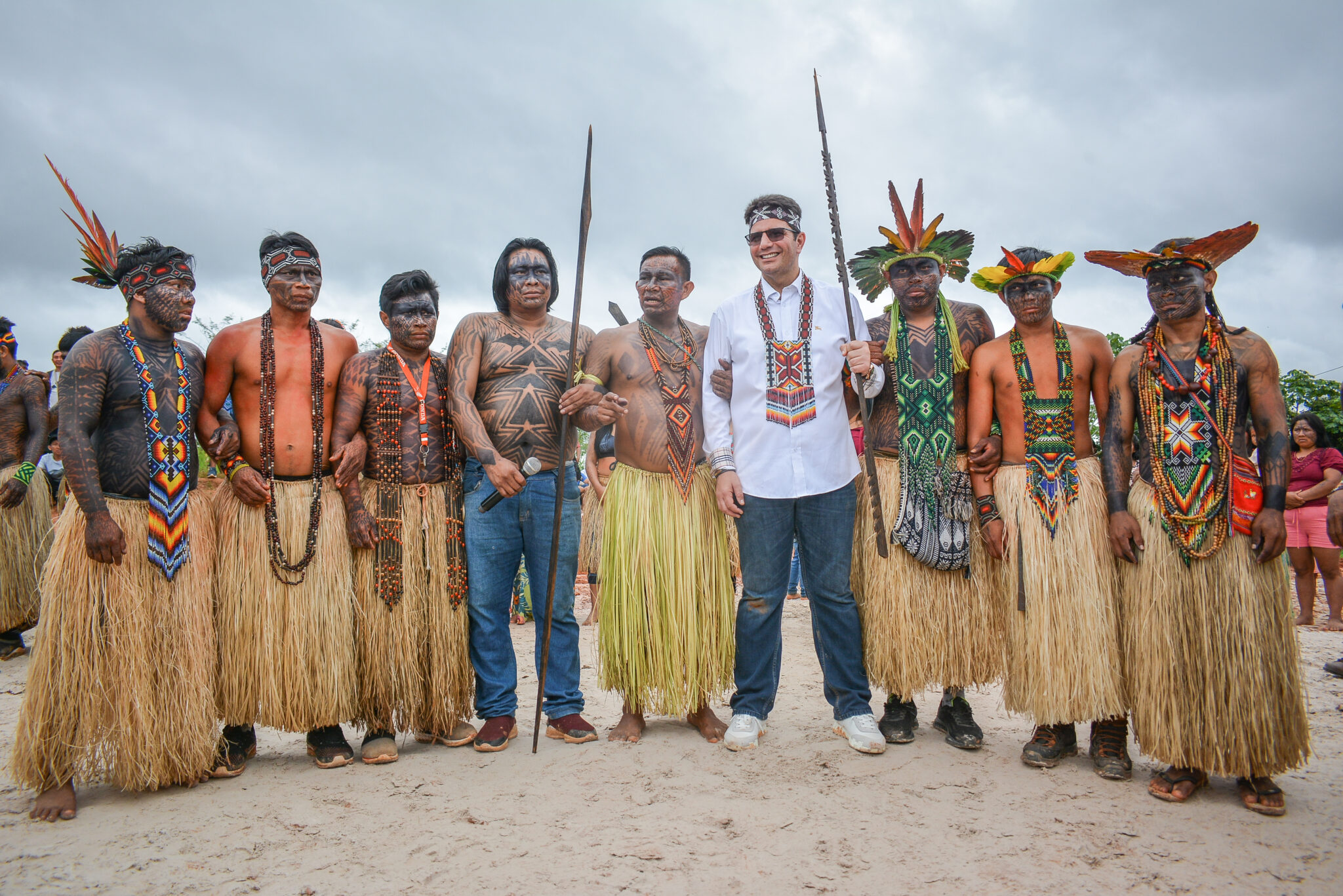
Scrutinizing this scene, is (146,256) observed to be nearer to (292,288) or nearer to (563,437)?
(292,288)

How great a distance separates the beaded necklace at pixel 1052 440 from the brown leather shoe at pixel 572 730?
2.21 meters

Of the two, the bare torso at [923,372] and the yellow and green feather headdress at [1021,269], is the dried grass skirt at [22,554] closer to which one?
the bare torso at [923,372]

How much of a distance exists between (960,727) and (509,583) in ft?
7.08

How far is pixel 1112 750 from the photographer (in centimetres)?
316

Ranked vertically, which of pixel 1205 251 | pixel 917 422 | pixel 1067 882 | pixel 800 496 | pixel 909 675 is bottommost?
pixel 1067 882

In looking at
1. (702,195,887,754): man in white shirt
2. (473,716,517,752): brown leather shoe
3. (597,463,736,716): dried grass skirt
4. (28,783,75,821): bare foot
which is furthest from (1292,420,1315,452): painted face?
(28,783,75,821): bare foot

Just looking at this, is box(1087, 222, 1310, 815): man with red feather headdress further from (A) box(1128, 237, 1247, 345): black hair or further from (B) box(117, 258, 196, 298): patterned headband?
(B) box(117, 258, 196, 298): patterned headband

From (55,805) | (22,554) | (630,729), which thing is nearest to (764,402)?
(630,729)

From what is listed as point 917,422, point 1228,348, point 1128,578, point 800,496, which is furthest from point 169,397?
point 1228,348

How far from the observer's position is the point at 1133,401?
127 inches

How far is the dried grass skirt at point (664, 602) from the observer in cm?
361

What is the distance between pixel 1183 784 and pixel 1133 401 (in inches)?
57.4

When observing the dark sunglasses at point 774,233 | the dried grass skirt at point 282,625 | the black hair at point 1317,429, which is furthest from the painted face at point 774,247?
the black hair at point 1317,429

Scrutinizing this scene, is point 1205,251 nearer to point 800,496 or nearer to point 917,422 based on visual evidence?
point 917,422
